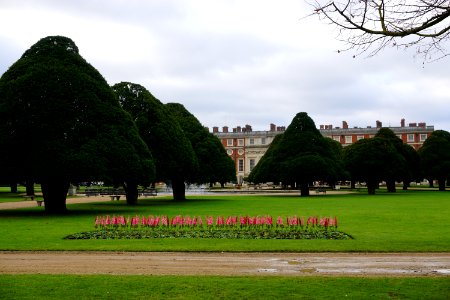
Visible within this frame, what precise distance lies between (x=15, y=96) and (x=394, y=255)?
21.0 m

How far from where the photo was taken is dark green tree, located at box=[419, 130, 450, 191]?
68688 millimetres

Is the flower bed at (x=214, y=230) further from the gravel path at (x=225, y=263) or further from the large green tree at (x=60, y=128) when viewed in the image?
the large green tree at (x=60, y=128)

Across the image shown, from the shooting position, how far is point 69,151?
87.4 ft

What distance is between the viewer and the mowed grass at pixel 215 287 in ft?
28.5

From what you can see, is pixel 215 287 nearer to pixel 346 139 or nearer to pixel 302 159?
pixel 302 159

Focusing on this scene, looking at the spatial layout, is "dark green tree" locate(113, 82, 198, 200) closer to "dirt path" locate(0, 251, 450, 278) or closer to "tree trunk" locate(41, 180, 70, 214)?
"tree trunk" locate(41, 180, 70, 214)

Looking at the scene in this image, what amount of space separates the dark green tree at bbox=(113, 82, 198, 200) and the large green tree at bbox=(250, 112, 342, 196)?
14860 mm

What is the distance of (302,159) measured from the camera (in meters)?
52.8

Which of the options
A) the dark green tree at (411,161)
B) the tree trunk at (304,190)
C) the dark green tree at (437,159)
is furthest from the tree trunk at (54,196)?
the dark green tree at (437,159)

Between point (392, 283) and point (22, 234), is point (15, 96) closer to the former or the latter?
point (22, 234)

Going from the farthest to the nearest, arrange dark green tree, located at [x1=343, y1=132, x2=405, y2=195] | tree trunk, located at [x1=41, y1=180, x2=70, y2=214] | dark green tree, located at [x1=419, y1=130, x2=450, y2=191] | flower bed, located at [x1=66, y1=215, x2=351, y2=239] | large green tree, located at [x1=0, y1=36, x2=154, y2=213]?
dark green tree, located at [x1=419, y1=130, x2=450, y2=191], dark green tree, located at [x1=343, y1=132, x2=405, y2=195], tree trunk, located at [x1=41, y1=180, x2=70, y2=214], large green tree, located at [x1=0, y1=36, x2=154, y2=213], flower bed, located at [x1=66, y1=215, x2=351, y2=239]

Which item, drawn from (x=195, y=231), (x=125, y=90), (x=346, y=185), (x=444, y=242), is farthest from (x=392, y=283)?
(x=346, y=185)

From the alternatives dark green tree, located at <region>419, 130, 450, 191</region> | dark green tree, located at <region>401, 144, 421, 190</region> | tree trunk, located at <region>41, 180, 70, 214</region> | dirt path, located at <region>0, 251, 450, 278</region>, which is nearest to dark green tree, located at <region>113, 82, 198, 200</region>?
tree trunk, located at <region>41, 180, 70, 214</region>

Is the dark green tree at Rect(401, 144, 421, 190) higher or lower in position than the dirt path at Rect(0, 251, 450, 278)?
higher
